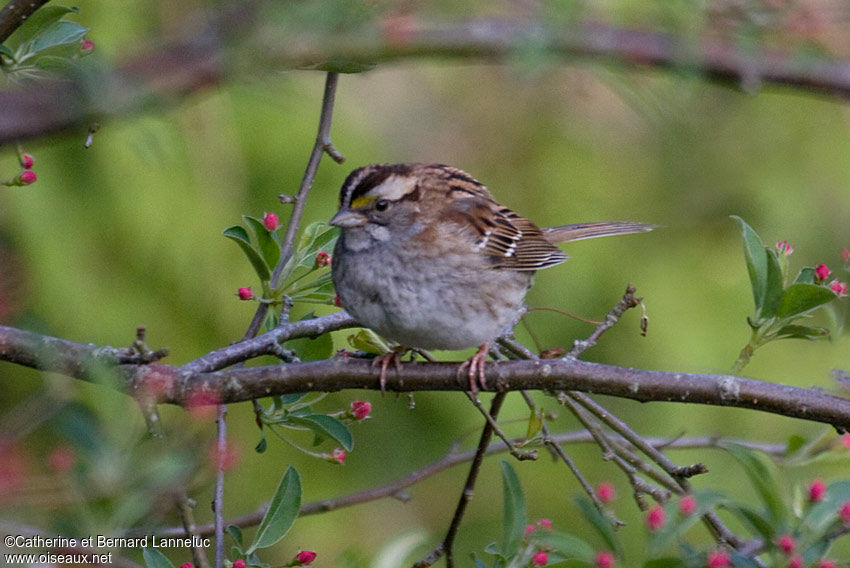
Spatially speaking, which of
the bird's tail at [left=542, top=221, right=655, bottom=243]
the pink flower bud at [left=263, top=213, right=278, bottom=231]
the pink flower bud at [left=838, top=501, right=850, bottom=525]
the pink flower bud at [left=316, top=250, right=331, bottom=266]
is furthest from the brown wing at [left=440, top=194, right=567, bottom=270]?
the pink flower bud at [left=838, top=501, right=850, bottom=525]

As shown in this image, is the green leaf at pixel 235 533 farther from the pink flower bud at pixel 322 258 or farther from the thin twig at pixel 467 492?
the pink flower bud at pixel 322 258

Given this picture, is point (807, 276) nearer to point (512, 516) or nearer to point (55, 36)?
point (512, 516)

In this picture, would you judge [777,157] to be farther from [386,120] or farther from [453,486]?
[453,486]

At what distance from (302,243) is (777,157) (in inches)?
137

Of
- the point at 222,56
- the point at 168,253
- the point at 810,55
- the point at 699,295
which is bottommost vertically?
the point at 699,295

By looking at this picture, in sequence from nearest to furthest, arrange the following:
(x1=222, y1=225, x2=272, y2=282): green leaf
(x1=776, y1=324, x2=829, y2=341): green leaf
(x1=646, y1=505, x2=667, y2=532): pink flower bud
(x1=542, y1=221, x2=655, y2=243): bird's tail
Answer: (x1=646, y1=505, x2=667, y2=532): pink flower bud
(x1=776, y1=324, x2=829, y2=341): green leaf
(x1=222, y1=225, x2=272, y2=282): green leaf
(x1=542, y1=221, x2=655, y2=243): bird's tail

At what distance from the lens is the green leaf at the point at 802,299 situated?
207cm

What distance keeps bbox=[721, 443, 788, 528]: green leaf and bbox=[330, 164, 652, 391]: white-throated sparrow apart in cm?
97

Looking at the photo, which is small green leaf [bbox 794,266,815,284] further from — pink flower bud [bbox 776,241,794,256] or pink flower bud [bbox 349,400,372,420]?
pink flower bud [bbox 349,400,372,420]

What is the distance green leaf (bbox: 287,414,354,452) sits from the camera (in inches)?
85.8

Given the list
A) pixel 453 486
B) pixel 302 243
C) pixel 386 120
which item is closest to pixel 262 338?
pixel 302 243

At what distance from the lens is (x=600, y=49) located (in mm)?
1942

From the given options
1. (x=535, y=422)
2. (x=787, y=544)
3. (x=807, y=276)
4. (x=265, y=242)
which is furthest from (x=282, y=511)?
(x=807, y=276)

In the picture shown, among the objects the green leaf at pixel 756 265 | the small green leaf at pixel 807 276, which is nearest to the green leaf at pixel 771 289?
the green leaf at pixel 756 265
